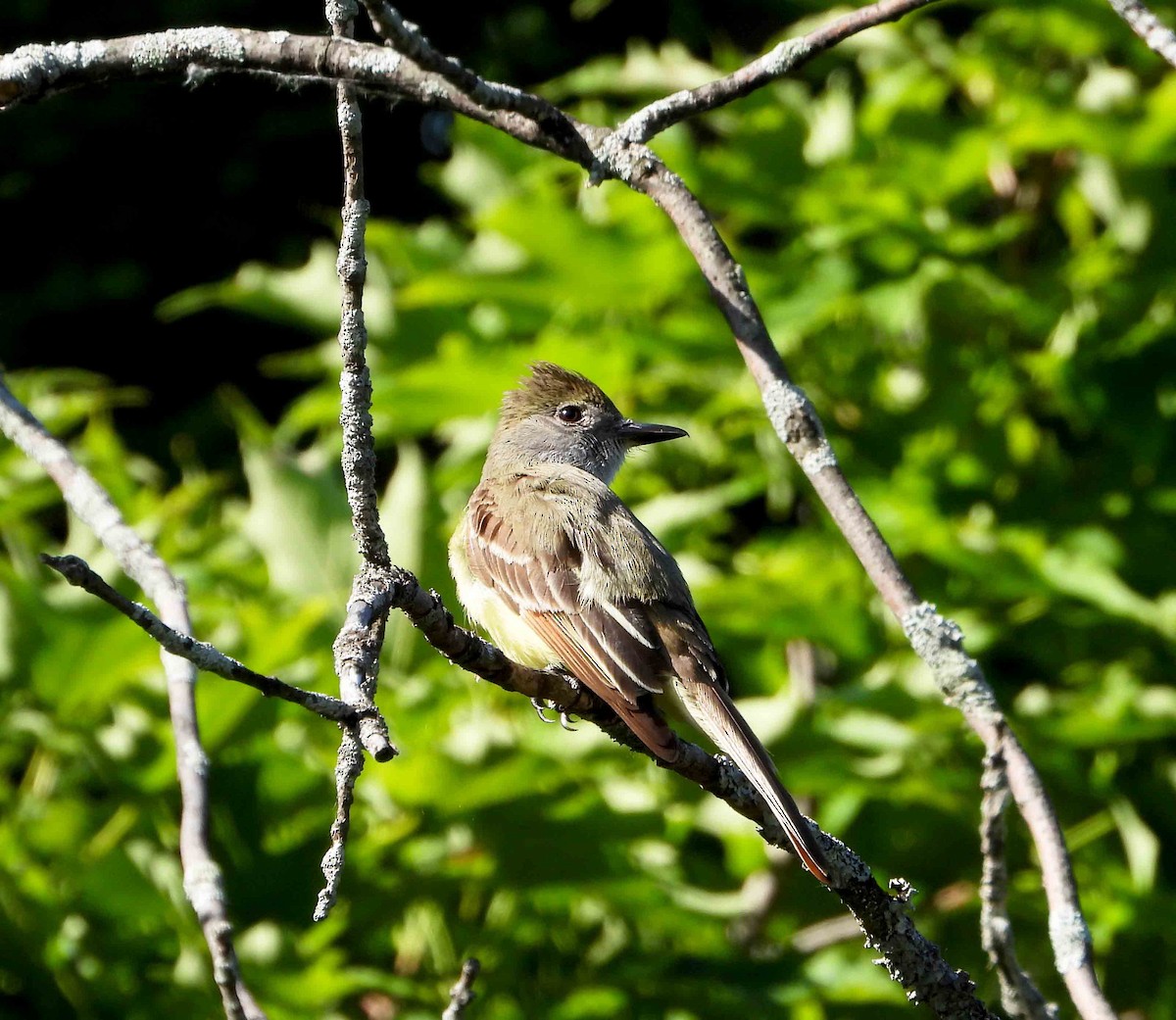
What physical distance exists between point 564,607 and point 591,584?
0.12 meters

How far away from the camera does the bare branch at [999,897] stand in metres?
2.01

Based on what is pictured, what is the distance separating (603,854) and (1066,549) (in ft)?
5.15

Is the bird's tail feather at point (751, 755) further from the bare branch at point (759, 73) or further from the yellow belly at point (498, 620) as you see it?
the bare branch at point (759, 73)

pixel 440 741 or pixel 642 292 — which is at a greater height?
pixel 642 292

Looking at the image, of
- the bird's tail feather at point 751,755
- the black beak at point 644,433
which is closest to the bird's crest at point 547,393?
the black beak at point 644,433

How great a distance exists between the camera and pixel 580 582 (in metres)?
3.66

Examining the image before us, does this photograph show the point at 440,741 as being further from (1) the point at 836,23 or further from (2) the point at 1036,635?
(1) the point at 836,23

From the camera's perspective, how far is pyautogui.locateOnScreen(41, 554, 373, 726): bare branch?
59.6 inches

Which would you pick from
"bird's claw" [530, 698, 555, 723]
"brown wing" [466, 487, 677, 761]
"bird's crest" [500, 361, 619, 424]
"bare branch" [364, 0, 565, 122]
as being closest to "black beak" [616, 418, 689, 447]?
"bird's crest" [500, 361, 619, 424]

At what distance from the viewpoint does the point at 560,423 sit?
4.73m

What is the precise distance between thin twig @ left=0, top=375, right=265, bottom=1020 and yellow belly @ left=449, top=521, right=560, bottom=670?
1269 mm

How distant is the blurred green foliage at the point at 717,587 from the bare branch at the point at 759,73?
172 cm

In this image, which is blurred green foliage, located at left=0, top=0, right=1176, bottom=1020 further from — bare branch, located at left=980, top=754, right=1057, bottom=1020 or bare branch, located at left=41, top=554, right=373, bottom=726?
bare branch, located at left=41, top=554, right=373, bottom=726

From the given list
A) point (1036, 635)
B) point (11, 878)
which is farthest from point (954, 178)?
point (11, 878)
